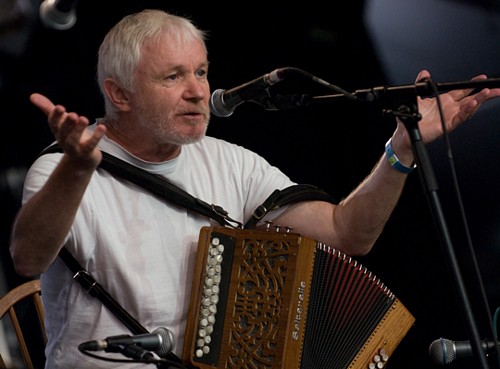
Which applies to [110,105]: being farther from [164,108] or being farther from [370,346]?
[370,346]

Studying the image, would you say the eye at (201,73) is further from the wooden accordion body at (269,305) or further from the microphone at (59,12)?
the wooden accordion body at (269,305)

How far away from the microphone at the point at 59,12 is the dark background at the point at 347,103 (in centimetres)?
71

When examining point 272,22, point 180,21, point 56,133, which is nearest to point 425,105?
point 180,21

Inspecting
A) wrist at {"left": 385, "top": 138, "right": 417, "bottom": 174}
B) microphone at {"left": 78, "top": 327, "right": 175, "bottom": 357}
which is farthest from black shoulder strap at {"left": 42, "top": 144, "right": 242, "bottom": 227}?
microphone at {"left": 78, "top": 327, "right": 175, "bottom": 357}

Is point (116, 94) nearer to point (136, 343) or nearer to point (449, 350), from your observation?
point (136, 343)

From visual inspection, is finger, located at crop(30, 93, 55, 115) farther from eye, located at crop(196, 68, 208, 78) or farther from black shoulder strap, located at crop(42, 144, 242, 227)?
eye, located at crop(196, 68, 208, 78)

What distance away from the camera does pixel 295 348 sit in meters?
2.45

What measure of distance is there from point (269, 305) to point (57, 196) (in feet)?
2.32

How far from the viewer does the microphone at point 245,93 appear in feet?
7.06

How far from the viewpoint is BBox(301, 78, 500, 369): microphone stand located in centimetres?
187

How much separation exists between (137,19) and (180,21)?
0.15m

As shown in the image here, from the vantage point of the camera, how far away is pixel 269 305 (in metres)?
2.48

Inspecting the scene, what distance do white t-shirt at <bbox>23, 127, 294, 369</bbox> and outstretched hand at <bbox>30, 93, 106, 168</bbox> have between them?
1.68ft

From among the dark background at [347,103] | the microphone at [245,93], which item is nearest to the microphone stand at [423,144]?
the microphone at [245,93]
